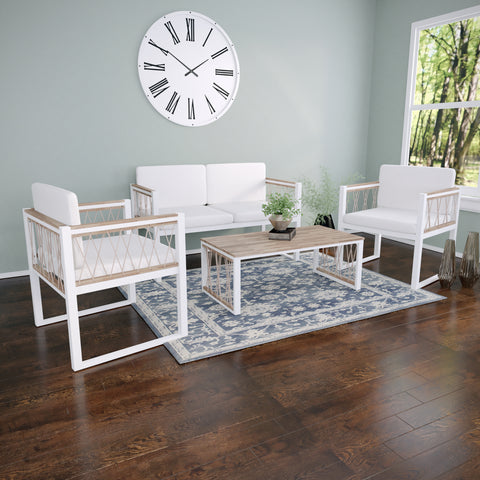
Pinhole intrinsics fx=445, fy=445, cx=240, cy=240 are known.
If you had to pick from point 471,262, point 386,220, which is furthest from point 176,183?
point 471,262

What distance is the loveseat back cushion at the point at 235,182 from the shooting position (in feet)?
14.0

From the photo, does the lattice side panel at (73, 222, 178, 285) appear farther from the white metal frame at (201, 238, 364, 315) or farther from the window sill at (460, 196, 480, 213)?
the window sill at (460, 196, 480, 213)

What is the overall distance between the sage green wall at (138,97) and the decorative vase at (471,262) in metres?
2.04

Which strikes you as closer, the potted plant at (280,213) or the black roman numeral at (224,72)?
the potted plant at (280,213)

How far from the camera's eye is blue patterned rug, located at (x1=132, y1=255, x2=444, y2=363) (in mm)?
2564

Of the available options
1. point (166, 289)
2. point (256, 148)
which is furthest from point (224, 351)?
point (256, 148)

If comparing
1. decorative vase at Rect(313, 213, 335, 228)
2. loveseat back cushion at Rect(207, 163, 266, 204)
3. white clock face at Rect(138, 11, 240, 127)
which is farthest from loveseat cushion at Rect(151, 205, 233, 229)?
decorative vase at Rect(313, 213, 335, 228)

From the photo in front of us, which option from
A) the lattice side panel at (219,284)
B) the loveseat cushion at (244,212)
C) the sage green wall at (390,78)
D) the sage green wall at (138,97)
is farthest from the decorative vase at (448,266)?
the sage green wall at (138,97)

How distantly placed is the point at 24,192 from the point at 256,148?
223 cm

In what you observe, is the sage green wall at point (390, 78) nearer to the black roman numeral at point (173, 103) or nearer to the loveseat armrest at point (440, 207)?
the loveseat armrest at point (440, 207)

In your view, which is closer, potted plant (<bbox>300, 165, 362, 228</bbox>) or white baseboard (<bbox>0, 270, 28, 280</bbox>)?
white baseboard (<bbox>0, 270, 28, 280</bbox>)

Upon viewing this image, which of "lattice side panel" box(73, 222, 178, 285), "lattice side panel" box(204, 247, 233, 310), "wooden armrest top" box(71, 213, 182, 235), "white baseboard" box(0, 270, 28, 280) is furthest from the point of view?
"white baseboard" box(0, 270, 28, 280)

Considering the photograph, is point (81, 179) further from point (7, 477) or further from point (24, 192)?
point (7, 477)

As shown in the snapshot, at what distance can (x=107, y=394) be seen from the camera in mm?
2045
